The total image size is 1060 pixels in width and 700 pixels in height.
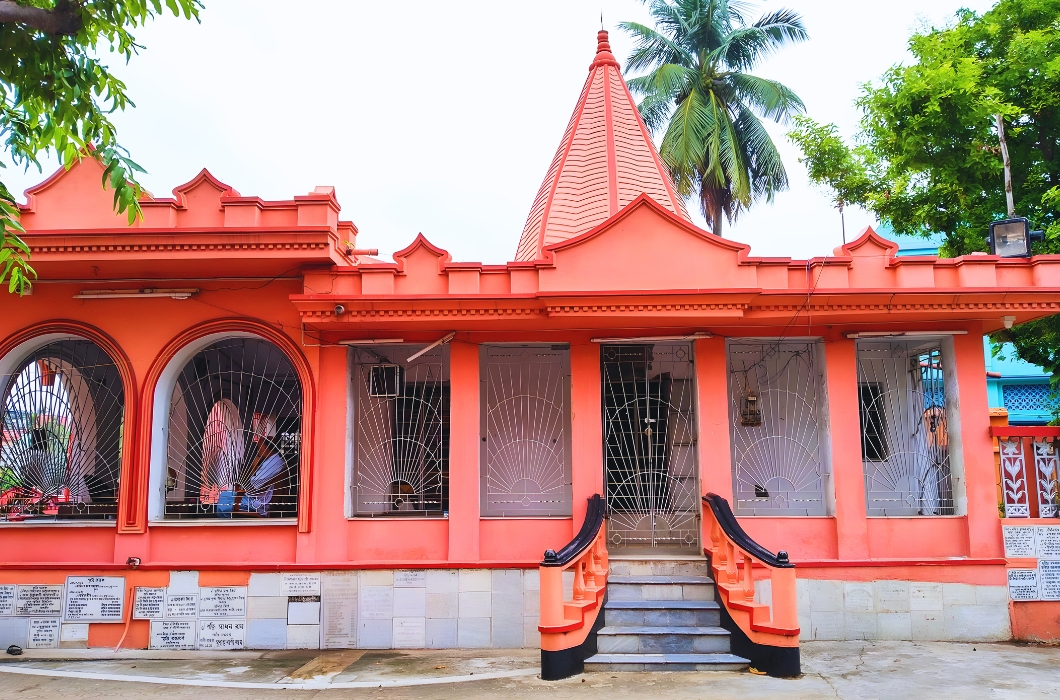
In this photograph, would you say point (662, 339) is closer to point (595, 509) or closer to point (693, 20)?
point (595, 509)

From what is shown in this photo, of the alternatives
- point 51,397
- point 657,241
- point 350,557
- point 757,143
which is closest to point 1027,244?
point 657,241

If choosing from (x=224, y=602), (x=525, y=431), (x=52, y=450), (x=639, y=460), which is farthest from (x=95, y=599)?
(x=639, y=460)

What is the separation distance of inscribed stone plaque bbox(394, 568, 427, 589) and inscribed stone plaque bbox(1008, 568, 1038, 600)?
239 inches

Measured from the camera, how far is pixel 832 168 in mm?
13953

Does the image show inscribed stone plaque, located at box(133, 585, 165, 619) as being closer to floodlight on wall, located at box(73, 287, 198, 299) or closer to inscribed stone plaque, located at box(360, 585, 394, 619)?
inscribed stone plaque, located at box(360, 585, 394, 619)

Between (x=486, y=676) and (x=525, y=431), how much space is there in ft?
9.89

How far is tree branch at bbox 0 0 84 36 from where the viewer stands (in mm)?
4879

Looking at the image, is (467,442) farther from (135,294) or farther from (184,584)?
(135,294)

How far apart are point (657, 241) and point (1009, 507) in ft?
15.5

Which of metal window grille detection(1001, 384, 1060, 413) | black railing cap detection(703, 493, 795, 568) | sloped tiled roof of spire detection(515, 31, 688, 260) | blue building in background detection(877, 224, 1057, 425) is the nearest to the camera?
black railing cap detection(703, 493, 795, 568)

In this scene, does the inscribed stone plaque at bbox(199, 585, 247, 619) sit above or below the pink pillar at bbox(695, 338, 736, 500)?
below

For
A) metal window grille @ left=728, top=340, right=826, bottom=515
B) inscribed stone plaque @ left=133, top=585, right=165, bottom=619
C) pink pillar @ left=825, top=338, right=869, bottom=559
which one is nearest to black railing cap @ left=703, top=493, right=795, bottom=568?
metal window grille @ left=728, top=340, right=826, bottom=515

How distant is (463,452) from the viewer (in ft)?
28.6

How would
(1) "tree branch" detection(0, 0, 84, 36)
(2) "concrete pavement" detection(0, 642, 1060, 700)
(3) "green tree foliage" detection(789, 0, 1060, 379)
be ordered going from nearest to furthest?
(1) "tree branch" detection(0, 0, 84, 36) < (2) "concrete pavement" detection(0, 642, 1060, 700) < (3) "green tree foliage" detection(789, 0, 1060, 379)
